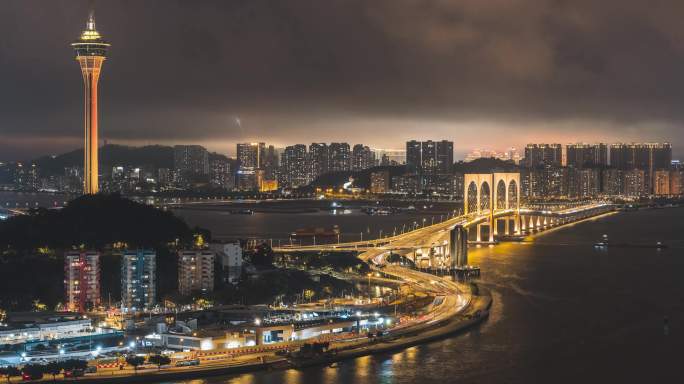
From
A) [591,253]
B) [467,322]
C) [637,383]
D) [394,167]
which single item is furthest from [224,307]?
[394,167]

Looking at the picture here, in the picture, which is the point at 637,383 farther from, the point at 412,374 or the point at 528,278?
the point at 528,278

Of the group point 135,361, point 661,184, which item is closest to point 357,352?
point 135,361

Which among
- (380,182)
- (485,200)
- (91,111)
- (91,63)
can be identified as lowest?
(485,200)

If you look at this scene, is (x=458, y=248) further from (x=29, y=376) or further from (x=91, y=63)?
(x=29, y=376)

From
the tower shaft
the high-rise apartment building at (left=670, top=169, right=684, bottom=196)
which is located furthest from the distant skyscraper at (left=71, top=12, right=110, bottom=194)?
the high-rise apartment building at (left=670, top=169, right=684, bottom=196)

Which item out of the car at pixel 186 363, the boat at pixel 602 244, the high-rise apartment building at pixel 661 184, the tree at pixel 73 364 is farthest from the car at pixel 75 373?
the high-rise apartment building at pixel 661 184

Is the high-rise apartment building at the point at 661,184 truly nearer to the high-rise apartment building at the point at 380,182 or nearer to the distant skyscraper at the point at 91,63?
the high-rise apartment building at the point at 380,182
